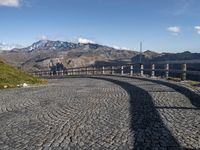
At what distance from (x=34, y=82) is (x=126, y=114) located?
15760 millimetres

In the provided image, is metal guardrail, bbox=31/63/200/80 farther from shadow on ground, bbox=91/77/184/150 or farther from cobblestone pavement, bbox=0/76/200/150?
shadow on ground, bbox=91/77/184/150

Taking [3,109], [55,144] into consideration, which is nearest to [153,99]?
[3,109]

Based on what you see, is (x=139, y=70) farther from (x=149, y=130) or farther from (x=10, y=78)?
(x=149, y=130)

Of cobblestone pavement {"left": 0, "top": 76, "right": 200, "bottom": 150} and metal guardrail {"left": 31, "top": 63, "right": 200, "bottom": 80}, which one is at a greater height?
metal guardrail {"left": 31, "top": 63, "right": 200, "bottom": 80}

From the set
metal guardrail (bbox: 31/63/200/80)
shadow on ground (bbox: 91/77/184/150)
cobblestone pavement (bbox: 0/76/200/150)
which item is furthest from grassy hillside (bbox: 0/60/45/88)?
shadow on ground (bbox: 91/77/184/150)

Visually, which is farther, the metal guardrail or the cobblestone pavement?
the metal guardrail

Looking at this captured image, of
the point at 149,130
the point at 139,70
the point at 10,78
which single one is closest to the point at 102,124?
the point at 149,130

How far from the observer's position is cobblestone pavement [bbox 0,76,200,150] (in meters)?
7.00

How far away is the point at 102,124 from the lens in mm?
8852

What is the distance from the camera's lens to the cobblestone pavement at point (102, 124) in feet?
23.0

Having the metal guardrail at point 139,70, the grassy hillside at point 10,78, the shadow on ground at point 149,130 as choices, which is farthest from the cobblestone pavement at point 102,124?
the grassy hillside at point 10,78

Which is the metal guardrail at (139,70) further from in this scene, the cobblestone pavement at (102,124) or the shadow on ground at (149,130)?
the shadow on ground at (149,130)

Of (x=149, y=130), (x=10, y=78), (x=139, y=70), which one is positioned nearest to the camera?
(x=149, y=130)

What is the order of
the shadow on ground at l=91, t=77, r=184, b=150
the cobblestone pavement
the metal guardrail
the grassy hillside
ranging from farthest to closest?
the grassy hillside → the metal guardrail → the cobblestone pavement → the shadow on ground at l=91, t=77, r=184, b=150
